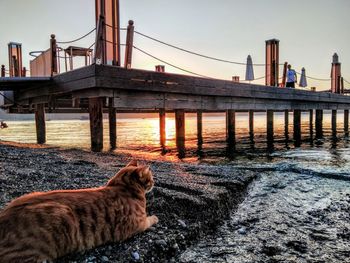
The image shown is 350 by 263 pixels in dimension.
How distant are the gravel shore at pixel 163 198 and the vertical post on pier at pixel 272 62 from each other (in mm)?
11541

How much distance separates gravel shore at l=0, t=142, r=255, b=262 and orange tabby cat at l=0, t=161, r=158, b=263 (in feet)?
0.53

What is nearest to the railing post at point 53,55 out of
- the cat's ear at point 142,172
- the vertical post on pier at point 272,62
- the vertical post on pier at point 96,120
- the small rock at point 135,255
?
the vertical post on pier at point 96,120

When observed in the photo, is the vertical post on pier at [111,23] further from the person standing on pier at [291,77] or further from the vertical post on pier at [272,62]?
the person standing on pier at [291,77]

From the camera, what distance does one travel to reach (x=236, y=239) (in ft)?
11.1

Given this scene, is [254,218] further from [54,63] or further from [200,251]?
[54,63]

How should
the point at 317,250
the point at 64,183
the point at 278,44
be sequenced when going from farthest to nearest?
the point at 278,44 → the point at 64,183 → the point at 317,250

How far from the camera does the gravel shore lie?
2.82 meters

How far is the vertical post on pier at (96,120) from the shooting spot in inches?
356

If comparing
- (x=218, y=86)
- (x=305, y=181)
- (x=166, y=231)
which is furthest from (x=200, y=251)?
(x=218, y=86)

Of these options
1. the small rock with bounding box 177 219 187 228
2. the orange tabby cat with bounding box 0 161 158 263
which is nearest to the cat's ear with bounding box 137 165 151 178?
the orange tabby cat with bounding box 0 161 158 263

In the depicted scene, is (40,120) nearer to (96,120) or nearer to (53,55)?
(53,55)

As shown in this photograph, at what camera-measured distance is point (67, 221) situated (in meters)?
2.26

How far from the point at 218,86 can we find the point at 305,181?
648cm

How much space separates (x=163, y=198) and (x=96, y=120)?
5.65 meters
